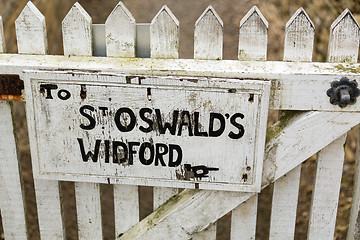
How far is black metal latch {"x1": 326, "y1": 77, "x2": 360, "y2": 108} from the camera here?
1.65m

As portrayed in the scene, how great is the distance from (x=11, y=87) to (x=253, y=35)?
0.93 m

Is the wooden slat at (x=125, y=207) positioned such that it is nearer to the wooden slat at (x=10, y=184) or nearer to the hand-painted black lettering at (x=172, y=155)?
the hand-painted black lettering at (x=172, y=155)

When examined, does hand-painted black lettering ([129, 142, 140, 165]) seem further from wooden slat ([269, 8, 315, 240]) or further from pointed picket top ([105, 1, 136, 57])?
wooden slat ([269, 8, 315, 240])

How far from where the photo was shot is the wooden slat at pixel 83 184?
1.73m

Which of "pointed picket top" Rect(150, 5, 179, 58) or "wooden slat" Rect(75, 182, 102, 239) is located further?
"wooden slat" Rect(75, 182, 102, 239)

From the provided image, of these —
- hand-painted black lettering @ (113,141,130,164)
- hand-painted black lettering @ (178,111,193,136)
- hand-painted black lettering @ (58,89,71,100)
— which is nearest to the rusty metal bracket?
hand-painted black lettering @ (58,89,71,100)

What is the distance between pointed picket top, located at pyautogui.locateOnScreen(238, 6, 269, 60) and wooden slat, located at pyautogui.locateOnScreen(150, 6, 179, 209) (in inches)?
9.4

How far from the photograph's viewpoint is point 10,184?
78.5 inches

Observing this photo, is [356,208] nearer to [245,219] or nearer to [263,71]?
[245,219]

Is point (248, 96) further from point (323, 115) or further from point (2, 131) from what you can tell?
point (2, 131)

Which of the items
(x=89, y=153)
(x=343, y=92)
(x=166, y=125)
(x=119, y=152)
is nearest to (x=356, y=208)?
(x=343, y=92)

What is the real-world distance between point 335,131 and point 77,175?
39.4 inches

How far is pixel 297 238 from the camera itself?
299 centimetres

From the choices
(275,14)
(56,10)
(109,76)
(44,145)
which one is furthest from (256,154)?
(56,10)
